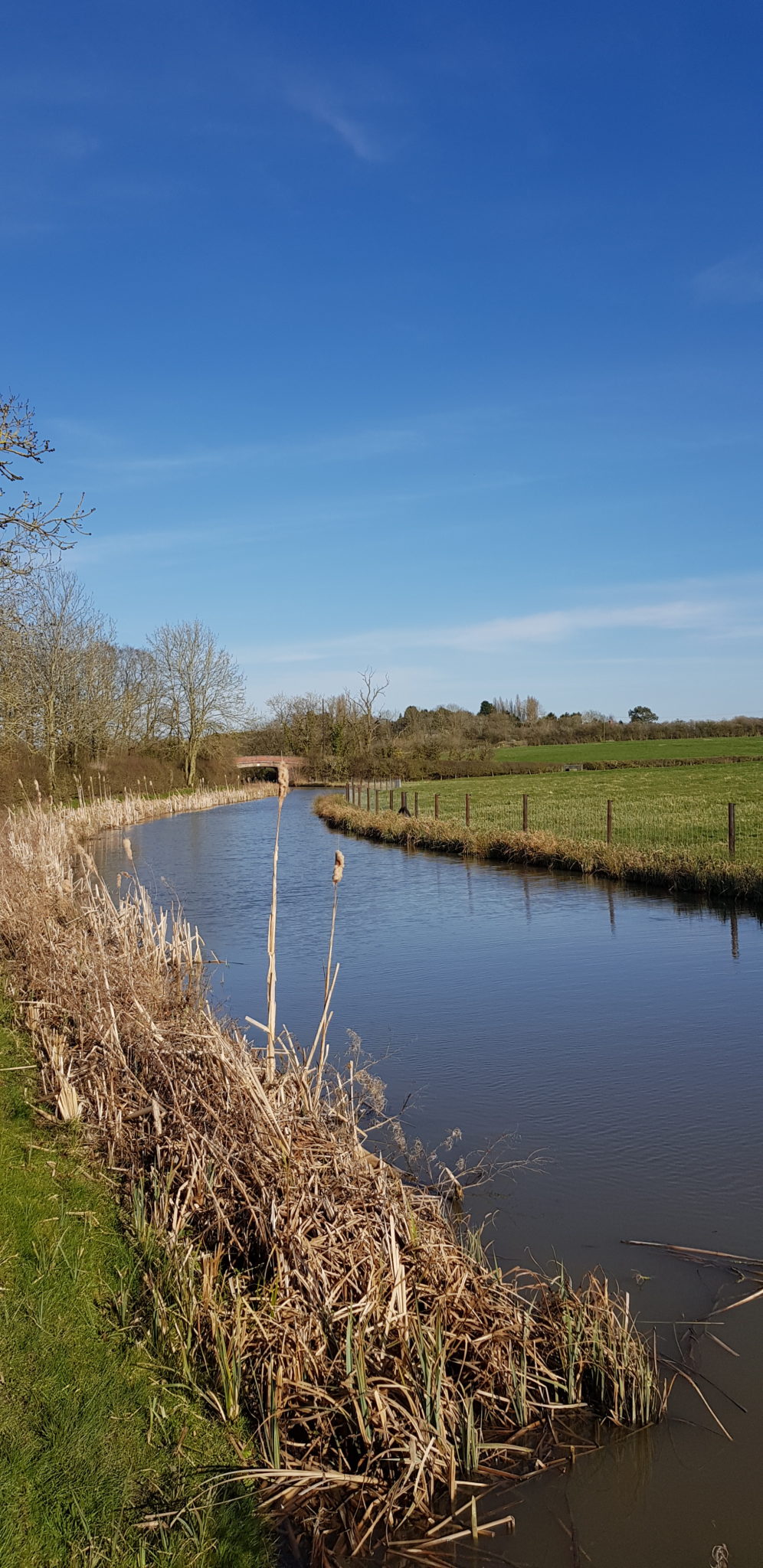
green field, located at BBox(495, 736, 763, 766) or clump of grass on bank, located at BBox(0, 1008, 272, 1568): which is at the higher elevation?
green field, located at BBox(495, 736, 763, 766)

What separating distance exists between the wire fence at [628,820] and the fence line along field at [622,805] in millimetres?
32

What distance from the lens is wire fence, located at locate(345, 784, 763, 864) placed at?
21984 mm

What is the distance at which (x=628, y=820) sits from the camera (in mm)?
29078

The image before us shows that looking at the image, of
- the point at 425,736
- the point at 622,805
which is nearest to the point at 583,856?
the point at 622,805

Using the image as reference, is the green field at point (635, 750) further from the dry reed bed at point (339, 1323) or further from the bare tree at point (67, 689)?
the dry reed bed at point (339, 1323)

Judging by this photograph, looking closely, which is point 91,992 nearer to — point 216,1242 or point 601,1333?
point 216,1242

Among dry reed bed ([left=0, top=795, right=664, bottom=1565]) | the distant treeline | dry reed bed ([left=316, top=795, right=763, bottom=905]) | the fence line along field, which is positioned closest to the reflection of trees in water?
dry reed bed ([left=316, top=795, right=763, bottom=905])

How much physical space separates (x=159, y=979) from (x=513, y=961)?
6980 millimetres

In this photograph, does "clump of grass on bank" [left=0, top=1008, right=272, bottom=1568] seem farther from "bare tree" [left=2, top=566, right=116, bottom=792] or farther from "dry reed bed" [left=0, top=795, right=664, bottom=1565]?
"bare tree" [left=2, top=566, right=116, bottom=792]

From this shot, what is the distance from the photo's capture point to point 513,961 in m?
13.5

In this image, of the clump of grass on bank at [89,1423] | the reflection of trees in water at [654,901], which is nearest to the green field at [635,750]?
the reflection of trees in water at [654,901]

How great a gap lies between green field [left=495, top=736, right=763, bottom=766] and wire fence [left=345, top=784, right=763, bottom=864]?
2814 centimetres

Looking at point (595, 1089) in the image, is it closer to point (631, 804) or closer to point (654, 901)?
point (654, 901)

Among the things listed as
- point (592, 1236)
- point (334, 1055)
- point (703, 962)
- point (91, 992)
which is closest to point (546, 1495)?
point (592, 1236)
